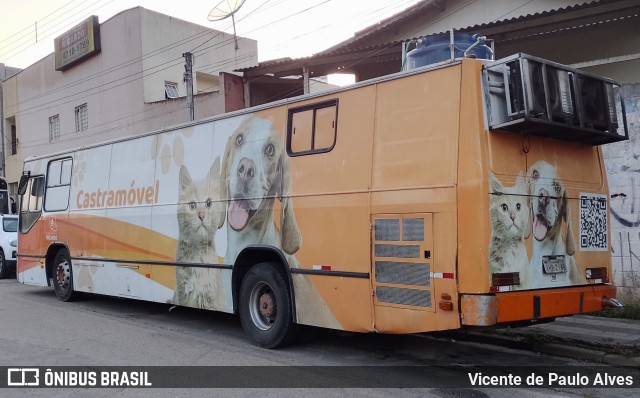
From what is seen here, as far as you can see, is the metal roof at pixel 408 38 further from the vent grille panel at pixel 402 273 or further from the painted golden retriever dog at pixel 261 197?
the vent grille panel at pixel 402 273

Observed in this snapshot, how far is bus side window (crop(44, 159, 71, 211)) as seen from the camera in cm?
1148

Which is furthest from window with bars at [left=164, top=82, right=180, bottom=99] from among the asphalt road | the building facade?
the asphalt road

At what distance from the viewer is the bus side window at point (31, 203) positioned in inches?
481

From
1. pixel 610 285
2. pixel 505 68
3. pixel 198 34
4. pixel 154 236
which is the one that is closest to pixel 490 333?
pixel 610 285

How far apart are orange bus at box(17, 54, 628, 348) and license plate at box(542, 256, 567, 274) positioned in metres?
0.02

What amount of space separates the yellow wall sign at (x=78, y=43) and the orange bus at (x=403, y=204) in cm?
1811

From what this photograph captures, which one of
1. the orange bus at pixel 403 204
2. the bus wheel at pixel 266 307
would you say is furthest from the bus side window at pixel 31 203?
the bus wheel at pixel 266 307

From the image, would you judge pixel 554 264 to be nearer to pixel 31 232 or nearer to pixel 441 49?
pixel 441 49

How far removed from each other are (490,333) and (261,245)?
326cm

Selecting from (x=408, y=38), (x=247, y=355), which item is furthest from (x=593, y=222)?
(x=408, y=38)

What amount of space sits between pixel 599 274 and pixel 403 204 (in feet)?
8.15

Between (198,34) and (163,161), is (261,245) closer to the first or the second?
(163,161)

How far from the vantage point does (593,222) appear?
658cm

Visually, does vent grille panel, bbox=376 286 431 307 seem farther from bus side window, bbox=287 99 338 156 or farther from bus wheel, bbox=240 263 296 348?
bus side window, bbox=287 99 338 156
